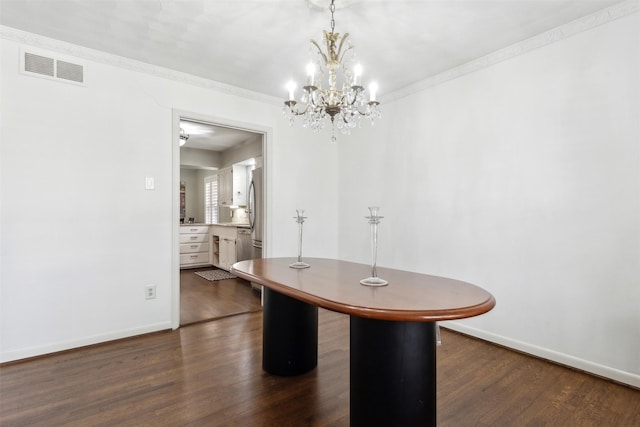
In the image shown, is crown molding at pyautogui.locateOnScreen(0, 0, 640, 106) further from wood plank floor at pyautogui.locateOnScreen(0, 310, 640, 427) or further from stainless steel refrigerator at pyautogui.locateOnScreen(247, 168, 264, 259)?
wood plank floor at pyautogui.locateOnScreen(0, 310, 640, 427)

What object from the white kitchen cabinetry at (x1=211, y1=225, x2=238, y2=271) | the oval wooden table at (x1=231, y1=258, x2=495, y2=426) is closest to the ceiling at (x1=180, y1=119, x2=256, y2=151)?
the white kitchen cabinetry at (x1=211, y1=225, x2=238, y2=271)

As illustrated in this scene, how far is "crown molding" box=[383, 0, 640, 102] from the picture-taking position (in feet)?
7.12

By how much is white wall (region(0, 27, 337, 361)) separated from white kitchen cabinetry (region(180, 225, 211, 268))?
3.54 meters

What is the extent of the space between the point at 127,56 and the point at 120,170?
3.31ft

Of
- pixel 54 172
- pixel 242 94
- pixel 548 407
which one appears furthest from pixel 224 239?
pixel 548 407

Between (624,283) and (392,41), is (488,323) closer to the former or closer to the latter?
(624,283)

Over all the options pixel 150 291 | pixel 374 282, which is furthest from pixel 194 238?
pixel 374 282

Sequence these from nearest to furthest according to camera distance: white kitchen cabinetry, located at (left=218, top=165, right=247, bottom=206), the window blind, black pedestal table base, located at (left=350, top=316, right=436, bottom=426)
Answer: black pedestal table base, located at (left=350, top=316, right=436, bottom=426), white kitchen cabinetry, located at (left=218, top=165, right=247, bottom=206), the window blind

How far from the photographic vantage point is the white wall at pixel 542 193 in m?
2.16

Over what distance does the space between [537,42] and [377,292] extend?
2.47 meters

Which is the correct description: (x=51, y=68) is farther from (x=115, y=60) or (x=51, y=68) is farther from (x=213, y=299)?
(x=213, y=299)

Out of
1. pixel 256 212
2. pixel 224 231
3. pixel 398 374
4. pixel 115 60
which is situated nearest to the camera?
pixel 398 374

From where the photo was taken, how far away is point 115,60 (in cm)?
286

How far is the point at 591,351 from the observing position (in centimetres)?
228
